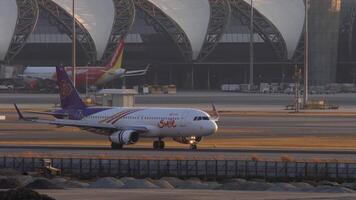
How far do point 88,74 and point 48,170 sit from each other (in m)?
129

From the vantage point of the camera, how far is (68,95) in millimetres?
85688

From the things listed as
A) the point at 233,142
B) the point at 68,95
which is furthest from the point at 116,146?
the point at 68,95

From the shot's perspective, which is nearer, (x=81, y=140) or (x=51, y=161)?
(x=51, y=161)

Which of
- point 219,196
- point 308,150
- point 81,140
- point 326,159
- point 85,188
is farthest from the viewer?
point 81,140

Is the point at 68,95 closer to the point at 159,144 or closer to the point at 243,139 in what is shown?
the point at 159,144

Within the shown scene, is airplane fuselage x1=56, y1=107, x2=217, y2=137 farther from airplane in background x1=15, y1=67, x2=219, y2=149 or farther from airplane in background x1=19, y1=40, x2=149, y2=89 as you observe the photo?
airplane in background x1=19, y1=40, x2=149, y2=89

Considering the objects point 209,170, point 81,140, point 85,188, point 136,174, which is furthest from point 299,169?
point 81,140

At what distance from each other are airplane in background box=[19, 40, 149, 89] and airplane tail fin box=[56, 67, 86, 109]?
306ft

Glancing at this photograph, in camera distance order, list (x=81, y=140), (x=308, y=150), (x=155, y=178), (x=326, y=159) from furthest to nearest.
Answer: (x=81, y=140) < (x=308, y=150) < (x=326, y=159) < (x=155, y=178)

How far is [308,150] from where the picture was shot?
74750mm

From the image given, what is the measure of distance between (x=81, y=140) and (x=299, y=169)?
29377mm

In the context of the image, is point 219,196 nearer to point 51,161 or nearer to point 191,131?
point 51,161

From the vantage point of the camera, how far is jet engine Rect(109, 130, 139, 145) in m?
75.9

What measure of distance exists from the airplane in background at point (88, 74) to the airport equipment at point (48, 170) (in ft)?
397
